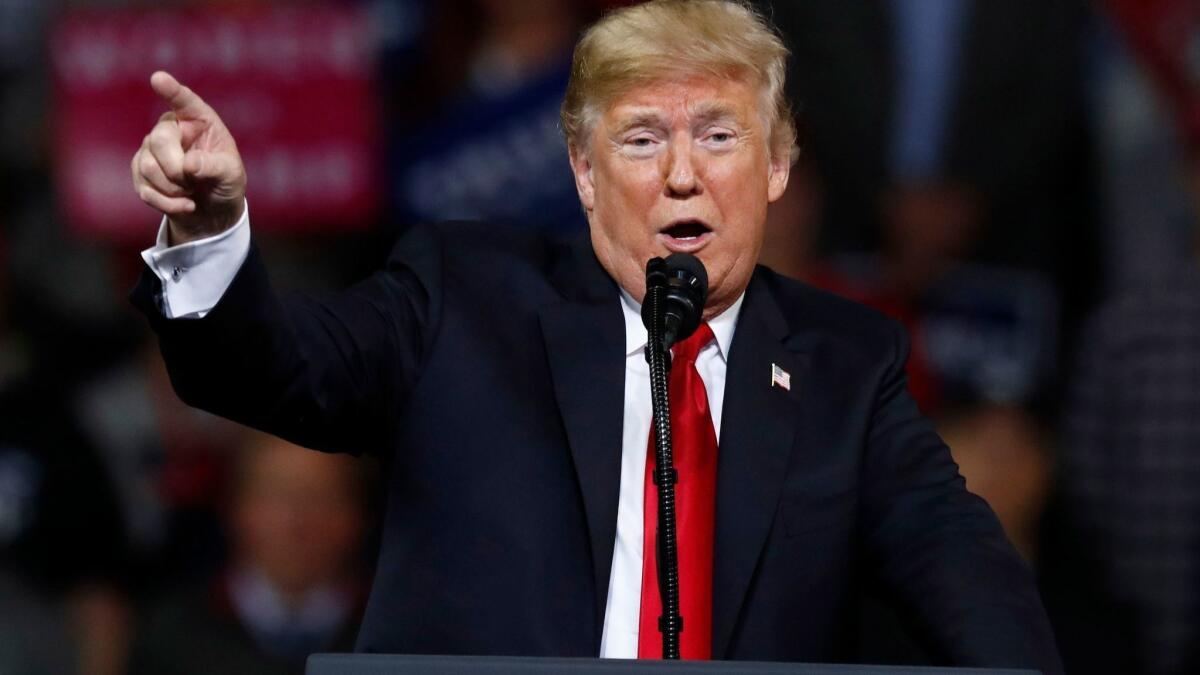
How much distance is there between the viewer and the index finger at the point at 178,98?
1.88 m

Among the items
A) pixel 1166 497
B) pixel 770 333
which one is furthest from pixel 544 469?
pixel 1166 497

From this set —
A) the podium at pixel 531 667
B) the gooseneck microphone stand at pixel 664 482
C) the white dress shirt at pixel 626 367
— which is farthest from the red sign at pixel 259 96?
the podium at pixel 531 667

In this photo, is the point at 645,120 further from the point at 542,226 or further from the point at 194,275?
the point at 542,226

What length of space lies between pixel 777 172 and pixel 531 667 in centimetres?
91

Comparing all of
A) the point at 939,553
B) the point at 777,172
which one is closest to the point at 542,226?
the point at 777,172

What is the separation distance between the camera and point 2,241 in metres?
5.16

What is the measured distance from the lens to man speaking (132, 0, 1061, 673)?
208 centimetres

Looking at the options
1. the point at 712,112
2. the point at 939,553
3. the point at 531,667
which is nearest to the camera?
the point at 531,667

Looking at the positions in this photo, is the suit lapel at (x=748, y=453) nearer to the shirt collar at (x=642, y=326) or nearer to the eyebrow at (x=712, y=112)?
the shirt collar at (x=642, y=326)

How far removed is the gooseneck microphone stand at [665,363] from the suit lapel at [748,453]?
149 millimetres

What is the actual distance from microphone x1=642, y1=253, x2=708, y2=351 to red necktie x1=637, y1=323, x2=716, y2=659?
22 cm

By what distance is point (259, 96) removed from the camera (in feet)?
16.2

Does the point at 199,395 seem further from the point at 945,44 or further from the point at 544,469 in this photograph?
the point at 945,44

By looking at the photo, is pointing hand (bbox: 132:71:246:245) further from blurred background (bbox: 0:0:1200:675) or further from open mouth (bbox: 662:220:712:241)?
blurred background (bbox: 0:0:1200:675)
